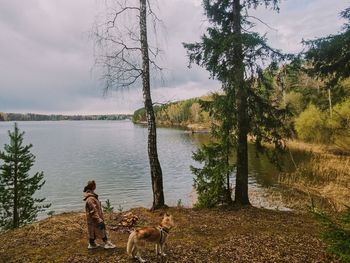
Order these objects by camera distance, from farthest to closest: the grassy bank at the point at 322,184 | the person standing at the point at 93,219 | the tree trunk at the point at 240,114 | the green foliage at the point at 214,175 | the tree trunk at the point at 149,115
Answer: the grassy bank at the point at 322,184 → the green foliage at the point at 214,175 → the tree trunk at the point at 240,114 → the tree trunk at the point at 149,115 → the person standing at the point at 93,219

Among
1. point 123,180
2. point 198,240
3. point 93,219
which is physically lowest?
point 123,180

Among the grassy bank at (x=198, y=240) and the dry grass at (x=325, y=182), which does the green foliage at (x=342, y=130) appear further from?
the grassy bank at (x=198, y=240)

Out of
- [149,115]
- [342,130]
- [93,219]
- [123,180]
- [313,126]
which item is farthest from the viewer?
[313,126]

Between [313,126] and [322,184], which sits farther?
[313,126]

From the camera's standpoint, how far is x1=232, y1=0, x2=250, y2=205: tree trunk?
1216 cm

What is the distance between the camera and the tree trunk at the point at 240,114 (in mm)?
12164

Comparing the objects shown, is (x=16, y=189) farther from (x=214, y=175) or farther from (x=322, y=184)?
(x=322, y=184)

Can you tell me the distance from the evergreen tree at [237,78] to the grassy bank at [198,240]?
281 cm

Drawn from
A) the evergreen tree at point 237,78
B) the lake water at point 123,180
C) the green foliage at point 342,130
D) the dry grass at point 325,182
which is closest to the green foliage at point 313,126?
the green foliage at point 342,130

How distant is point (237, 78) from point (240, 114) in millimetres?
1606

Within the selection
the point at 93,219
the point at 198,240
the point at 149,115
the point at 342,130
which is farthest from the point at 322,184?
the point at 93,219

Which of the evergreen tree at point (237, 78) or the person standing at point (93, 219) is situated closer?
the person standing at point (93, 219)

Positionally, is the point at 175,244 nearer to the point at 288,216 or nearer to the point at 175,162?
the point at 288,216

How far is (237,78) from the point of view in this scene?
12016 mm
